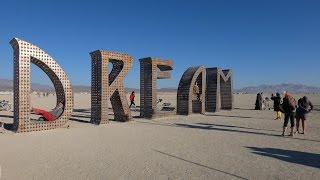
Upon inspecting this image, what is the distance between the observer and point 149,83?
19438mm

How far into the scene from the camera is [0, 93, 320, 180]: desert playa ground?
7301 mm

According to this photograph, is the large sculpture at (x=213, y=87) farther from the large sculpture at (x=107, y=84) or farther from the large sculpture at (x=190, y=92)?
the large sculpture at (x=107, y=84)

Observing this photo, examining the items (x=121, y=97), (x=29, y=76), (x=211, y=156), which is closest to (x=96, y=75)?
(x=121, y=97)

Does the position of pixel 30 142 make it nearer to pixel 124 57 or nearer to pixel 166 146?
pixel 166 146

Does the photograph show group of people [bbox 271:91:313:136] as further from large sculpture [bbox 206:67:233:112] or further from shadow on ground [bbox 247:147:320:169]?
large sculpture [bbox 206:67:233:112]

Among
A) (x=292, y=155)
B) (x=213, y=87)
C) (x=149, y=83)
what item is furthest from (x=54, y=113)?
(x=213, y=87)

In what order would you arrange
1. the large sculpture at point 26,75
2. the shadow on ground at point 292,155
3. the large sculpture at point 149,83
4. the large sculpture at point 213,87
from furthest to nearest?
the large sculpture at point 213,87 → the large sculpture at point 149,83 → the large sculpture at point 26,75 → the shadow on ground at point 292,155

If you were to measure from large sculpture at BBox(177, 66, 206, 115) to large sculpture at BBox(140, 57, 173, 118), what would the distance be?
212 cm

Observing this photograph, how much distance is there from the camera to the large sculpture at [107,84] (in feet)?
52.3

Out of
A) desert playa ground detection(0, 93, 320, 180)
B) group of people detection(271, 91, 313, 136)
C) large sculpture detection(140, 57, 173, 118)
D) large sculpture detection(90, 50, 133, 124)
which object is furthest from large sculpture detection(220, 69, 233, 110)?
group of people detection(271, 91, 313, 136)

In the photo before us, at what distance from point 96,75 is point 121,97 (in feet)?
5.82

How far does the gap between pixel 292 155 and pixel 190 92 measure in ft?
40.3

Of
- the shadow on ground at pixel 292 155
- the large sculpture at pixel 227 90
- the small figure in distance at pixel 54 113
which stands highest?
the large sculpture at pixel 227 90

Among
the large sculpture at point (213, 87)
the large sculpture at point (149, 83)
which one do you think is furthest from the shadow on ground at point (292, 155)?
the large sculpture at point (213, 87)
